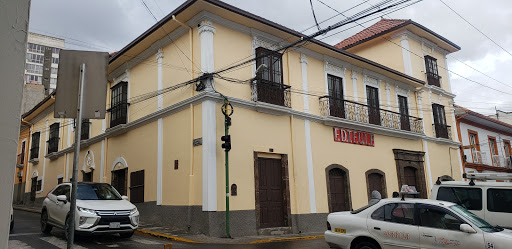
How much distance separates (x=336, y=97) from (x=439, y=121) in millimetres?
9512

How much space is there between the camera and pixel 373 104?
18.6 m

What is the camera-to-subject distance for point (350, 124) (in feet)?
54.6

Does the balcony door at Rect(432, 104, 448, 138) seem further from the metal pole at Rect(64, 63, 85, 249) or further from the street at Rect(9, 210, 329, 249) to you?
the metal pole at Rect(64, 63, 85, 249)

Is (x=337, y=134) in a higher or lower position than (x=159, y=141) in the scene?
higher

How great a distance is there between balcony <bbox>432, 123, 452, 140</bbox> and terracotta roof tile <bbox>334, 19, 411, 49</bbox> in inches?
252

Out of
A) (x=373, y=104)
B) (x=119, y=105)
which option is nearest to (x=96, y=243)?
(x=119, y=105)

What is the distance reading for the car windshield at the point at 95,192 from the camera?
10117mm

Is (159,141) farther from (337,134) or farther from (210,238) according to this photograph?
(337,134)

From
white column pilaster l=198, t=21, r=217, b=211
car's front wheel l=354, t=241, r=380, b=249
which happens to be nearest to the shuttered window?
white column pilaster l=198, t=21, r=217, b=211

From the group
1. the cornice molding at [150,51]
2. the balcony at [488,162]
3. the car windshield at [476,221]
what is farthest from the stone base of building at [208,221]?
the balcony at [488,162]

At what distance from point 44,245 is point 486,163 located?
28.0 m

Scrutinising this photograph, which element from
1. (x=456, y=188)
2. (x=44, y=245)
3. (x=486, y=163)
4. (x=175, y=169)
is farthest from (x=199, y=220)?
(x=486, y=163)

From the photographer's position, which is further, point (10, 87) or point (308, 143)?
point (308, 143)

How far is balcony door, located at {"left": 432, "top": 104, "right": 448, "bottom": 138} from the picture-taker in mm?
22141
